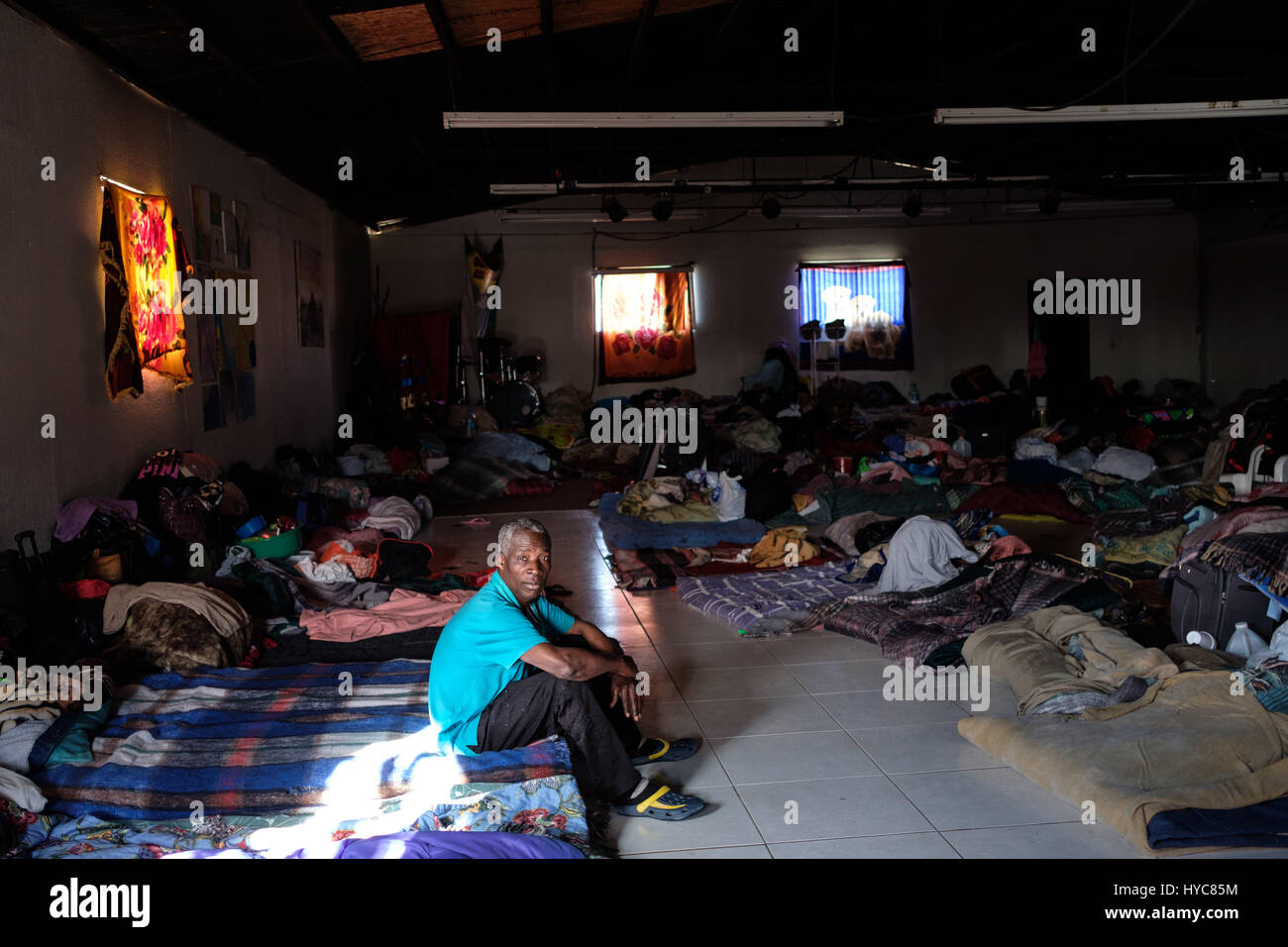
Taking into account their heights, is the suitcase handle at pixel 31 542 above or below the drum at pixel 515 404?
below

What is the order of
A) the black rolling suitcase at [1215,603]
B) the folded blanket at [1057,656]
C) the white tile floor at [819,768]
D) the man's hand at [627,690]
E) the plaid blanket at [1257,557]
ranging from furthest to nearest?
the black rolling suitcase at [1215,603], the plaid blanket at [1257,557], the folded blanket at [1057,656], the man's hand at [627,690], the white tile floor at [819,768]

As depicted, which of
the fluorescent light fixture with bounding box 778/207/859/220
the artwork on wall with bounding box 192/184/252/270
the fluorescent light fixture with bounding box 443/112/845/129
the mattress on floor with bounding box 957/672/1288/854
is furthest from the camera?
the fluorescent light fixture with bounding box 778/207/859/220

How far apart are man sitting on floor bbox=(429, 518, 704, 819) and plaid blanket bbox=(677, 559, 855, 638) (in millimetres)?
2142

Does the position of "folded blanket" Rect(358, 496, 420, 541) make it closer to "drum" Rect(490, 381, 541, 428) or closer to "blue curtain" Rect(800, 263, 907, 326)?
"drum" Rect(490, 381, 541, 428)

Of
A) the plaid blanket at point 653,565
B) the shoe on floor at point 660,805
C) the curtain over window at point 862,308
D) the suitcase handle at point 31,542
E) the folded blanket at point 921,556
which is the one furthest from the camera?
the curtain over window at point 862,308

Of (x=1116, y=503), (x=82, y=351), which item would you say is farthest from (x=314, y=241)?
(x=1116, y=503)

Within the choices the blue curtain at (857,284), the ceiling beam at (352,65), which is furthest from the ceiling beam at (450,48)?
the blue curtain at (857,284)

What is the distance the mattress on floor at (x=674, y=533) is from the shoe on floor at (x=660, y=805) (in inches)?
175

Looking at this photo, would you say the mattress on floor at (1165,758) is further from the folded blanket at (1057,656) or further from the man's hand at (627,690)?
the man's hand at (627,690)

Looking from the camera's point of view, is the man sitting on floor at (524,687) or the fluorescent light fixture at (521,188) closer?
the man sitting on floor at (524,687)

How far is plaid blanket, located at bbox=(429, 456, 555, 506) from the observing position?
33.8ft

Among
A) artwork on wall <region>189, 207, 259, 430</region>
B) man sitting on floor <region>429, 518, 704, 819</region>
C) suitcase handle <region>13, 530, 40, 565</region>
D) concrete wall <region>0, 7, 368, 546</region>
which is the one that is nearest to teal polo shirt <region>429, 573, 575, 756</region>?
man sitting on floor <region>429, 518, 704, 819</region>

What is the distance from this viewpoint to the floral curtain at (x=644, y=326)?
16.1m

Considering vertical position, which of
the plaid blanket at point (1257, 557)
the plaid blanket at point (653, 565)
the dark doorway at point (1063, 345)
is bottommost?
the plaid blanket at point (653, 565)
